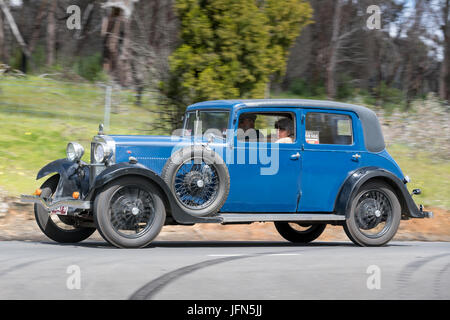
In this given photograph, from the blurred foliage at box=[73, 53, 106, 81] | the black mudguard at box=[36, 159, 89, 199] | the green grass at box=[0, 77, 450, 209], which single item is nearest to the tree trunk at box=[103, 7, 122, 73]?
the blurred foliage at box=[73, 53, 106, 81]

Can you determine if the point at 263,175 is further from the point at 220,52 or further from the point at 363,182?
the point at 220,52

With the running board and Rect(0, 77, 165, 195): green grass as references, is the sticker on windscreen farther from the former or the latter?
Rect(0, 77, 165, 195): green grass

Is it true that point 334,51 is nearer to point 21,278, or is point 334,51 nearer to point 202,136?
point 202,136

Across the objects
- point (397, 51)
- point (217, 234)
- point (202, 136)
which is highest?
point (397, 51)

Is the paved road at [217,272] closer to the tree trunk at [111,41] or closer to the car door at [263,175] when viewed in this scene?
the car door at [263,175]

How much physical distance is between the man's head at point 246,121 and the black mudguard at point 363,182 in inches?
59.9

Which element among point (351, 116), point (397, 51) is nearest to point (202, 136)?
point (351, 116)

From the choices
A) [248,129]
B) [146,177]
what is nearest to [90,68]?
[248,129]

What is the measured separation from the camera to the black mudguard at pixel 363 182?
9.70 m

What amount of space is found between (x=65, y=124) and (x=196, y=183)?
31.7ft

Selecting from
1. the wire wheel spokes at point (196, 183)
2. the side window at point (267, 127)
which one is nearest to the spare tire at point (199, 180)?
the wire wheel spokes at point (196, 183)

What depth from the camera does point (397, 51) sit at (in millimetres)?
36438

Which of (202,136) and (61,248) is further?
(202,136)
